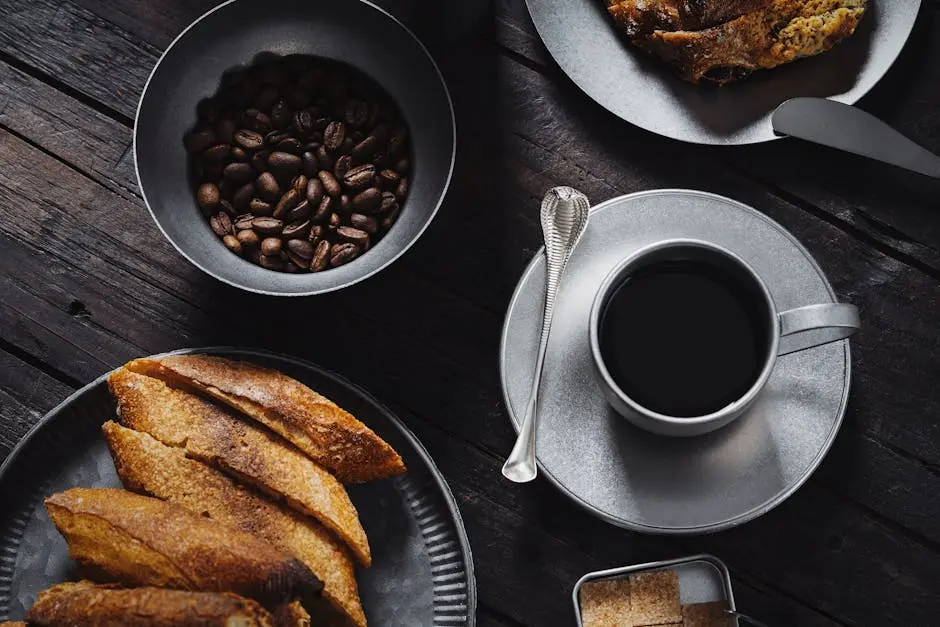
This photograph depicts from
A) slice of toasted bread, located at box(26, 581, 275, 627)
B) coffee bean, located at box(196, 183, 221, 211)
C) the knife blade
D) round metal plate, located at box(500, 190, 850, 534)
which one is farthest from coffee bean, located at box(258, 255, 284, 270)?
the knife blade

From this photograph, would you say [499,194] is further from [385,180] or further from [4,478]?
[4,478]

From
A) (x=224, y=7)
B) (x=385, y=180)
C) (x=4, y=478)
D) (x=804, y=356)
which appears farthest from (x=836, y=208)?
(x=4, y=478)

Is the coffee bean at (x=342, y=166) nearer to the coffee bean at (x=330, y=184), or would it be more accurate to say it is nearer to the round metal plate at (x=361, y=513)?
the coffee bean at (x=330, y=184)

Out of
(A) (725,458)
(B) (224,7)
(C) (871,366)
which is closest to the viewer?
(A) (725,458)

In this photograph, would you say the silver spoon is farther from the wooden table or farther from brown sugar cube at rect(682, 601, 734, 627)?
brown sugar cube at rect(682, 601, 734, 627)

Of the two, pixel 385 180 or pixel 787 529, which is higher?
pixel 385 180

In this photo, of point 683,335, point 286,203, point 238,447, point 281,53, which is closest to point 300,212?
point 286,203
